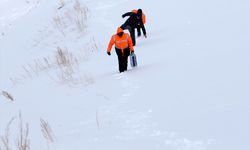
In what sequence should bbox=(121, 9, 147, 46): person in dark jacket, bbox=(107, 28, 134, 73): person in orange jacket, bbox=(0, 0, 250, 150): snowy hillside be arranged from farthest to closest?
bbox=(121, 9, 147, 46): person in dark jacket < bbox=(107, 28, 134, 73): person in orange jacket < bbox=(0, 0, 250, 150): snowy hillside

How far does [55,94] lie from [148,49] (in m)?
2.92

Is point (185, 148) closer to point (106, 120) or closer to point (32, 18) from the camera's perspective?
point (106, 120)

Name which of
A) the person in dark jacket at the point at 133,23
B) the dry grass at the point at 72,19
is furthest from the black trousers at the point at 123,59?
the dry grass at the point at 72,19

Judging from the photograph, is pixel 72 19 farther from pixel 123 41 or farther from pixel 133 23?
pixel 123 41

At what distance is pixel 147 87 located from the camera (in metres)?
6.77

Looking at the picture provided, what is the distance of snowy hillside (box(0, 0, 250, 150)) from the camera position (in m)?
4.69

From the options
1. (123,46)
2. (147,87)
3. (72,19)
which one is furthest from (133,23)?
(147,87)

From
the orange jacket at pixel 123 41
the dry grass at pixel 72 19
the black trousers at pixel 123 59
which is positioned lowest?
the dry grass at pixel 72 19

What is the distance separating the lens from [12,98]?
29.8 ft

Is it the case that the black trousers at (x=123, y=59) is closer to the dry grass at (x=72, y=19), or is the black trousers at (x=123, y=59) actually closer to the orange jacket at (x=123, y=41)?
the orange jacket at (x=123, y=41)

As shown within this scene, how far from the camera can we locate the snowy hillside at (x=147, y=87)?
4.69 meters

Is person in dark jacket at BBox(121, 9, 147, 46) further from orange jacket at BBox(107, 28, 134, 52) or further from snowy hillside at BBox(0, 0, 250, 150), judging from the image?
orange jacket at BBox(107, 28, 134, 52)

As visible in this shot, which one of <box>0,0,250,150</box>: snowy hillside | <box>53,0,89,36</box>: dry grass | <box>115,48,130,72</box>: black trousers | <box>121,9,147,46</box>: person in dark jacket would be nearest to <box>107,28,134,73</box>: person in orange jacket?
<box>115,48,130,72</box>: black trousers

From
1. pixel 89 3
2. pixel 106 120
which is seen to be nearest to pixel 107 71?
pixel 106 120
